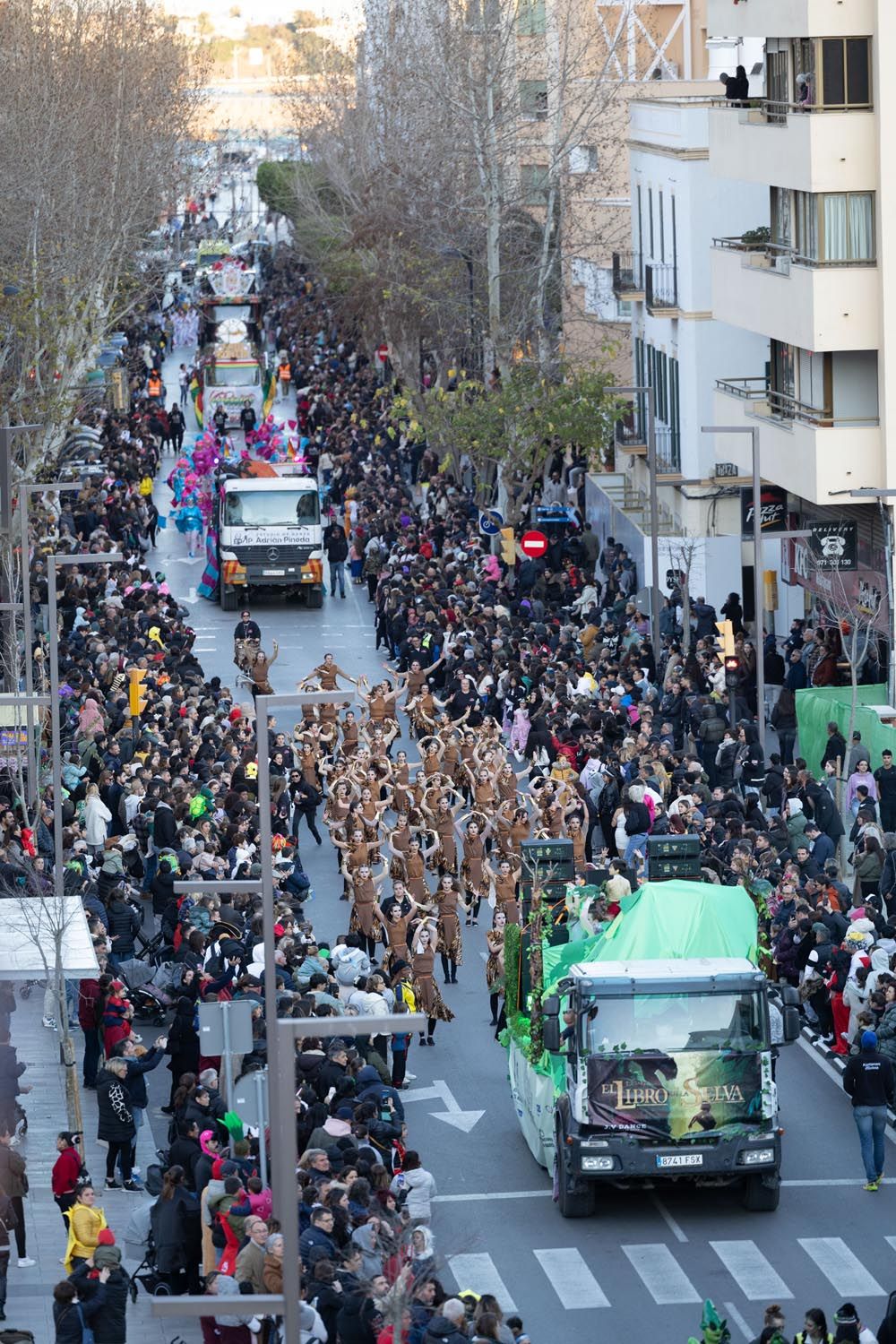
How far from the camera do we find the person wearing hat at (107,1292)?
16391mm

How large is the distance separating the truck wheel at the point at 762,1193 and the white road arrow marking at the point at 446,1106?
3235 mm

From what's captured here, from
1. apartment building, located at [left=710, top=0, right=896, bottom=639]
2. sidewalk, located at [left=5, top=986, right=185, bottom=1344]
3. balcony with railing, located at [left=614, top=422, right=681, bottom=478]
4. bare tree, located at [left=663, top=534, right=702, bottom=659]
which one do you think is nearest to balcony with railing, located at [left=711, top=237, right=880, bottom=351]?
apartment building, located at [left=710, top=0, right=896, bottom=639]

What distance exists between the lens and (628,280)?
54.9 meters

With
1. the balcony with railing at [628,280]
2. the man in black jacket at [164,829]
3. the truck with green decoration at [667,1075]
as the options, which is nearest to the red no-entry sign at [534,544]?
the balcony with railing at [628,280]

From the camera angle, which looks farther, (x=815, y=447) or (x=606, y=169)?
(x=606, y=169)

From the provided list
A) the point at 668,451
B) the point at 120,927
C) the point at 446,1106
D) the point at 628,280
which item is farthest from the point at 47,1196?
the point at 628,280

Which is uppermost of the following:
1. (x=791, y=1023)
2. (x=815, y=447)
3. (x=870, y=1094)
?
(x=815, y=447)

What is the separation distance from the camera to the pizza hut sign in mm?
38375

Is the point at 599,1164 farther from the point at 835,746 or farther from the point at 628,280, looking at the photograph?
the point at 628,280

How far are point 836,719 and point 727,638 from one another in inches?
114

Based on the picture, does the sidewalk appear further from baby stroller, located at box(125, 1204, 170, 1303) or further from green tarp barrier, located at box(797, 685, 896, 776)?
green tarp barrier, located at box(797, 685, 896, 776)

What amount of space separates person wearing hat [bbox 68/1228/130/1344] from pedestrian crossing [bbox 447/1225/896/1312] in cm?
328

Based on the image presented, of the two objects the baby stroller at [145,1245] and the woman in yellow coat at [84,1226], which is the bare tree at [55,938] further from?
the woman in yellow coat at [84,1226]

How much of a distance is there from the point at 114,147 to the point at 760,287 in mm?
23145
